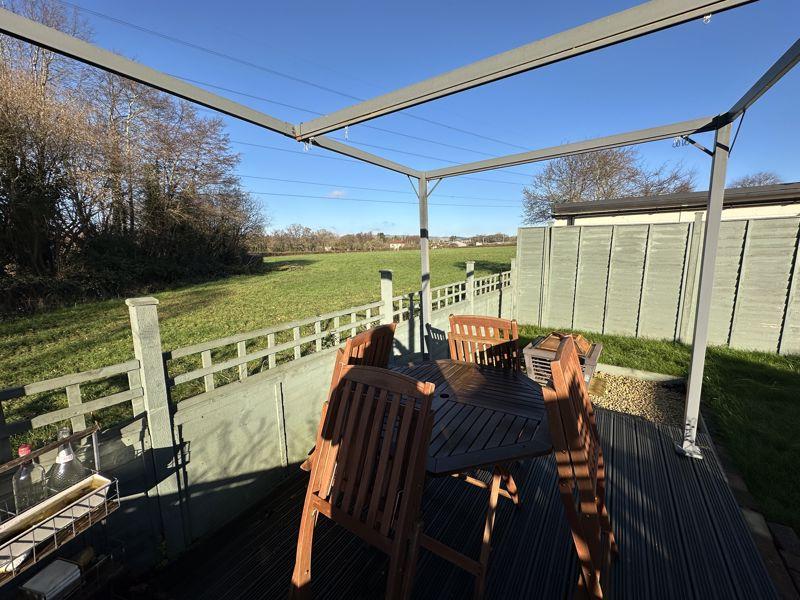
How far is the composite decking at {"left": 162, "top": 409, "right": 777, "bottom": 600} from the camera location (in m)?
1.67

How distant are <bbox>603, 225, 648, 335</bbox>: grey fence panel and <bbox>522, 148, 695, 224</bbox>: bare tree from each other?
36.7ft

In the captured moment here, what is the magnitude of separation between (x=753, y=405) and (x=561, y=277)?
3.39 metres

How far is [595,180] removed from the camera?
53.8 ft

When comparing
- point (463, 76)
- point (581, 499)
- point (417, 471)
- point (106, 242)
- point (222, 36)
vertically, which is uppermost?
point (222, 36)

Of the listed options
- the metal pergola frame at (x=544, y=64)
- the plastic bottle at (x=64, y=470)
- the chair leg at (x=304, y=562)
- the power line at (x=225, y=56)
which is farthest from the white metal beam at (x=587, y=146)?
the plastic bottle at (x=64, y=470)

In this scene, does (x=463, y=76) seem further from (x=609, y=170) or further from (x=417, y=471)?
(x=609, y=170)

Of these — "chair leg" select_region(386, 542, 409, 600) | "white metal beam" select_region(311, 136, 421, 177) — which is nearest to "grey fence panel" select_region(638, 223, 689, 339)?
"white metal beam" select_region(311, 136, 421, 177)

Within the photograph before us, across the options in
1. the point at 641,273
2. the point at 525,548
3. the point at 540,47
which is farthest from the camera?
the point at 641,273

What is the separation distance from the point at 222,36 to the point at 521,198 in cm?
1505

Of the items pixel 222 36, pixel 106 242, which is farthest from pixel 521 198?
pixel 106 242

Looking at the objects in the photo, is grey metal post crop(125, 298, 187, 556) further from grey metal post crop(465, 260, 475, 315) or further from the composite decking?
grey metal post crop(465, 260, 475, 315)

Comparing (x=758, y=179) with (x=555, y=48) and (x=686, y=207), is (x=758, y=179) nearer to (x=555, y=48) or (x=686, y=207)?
(x=686, y=207)

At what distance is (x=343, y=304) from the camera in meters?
8.61

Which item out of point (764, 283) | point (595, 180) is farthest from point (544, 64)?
point (595, 180)
